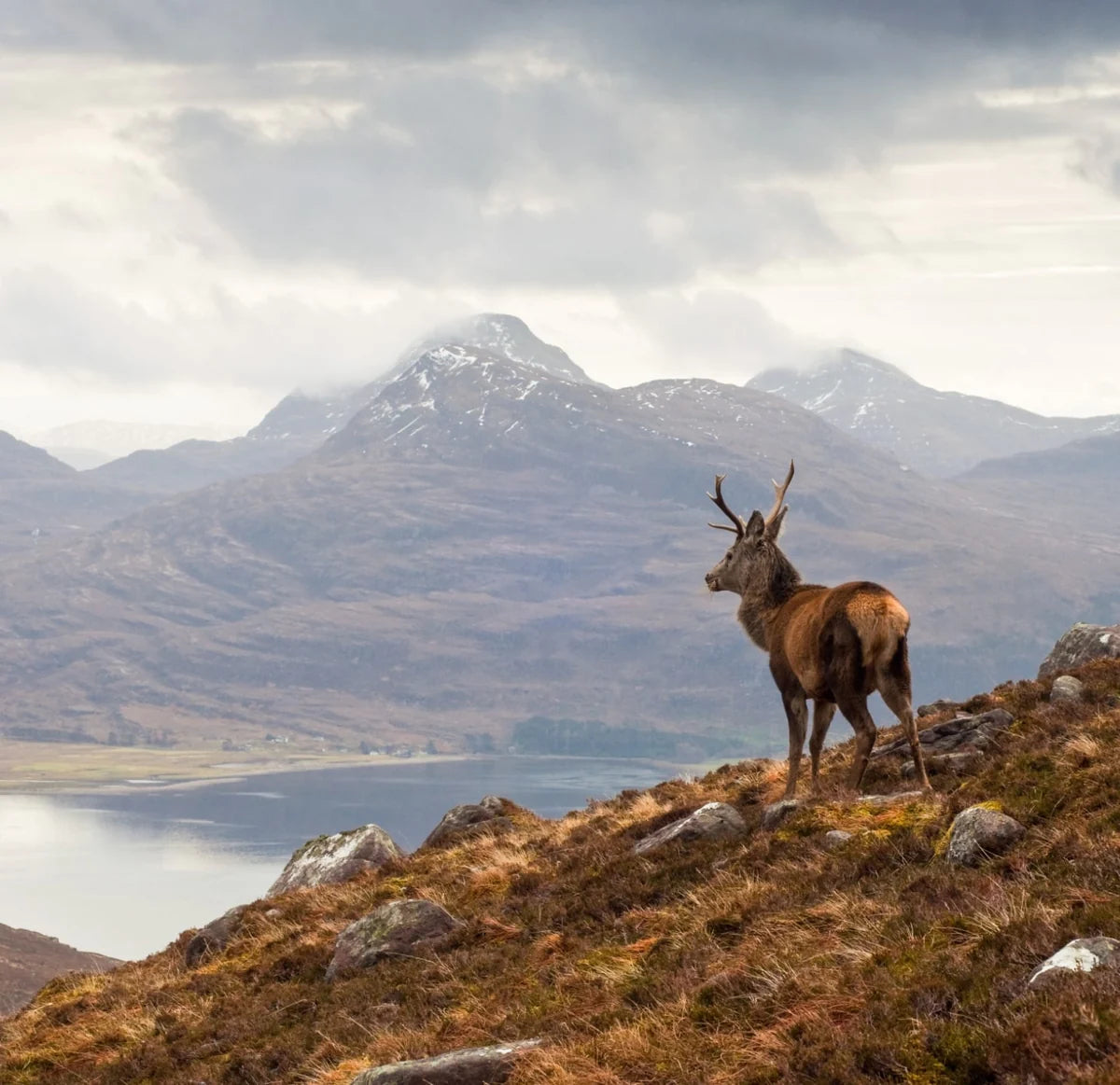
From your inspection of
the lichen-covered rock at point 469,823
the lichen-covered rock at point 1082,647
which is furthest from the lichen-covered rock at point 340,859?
the lichen-covered rock at point 1082,647

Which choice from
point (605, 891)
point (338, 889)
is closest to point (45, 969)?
point (338, 889)

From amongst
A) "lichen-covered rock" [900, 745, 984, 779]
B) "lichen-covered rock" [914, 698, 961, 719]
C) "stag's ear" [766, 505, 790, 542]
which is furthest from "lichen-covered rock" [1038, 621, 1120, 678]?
"lichen-covered rock" [900, 745, 984, 779]

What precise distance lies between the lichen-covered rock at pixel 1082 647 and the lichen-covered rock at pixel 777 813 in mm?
10785

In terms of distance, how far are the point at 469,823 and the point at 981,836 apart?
15.2 metres

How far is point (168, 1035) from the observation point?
1731 centimetres

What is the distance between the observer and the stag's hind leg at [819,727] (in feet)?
60.8

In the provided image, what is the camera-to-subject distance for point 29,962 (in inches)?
4299

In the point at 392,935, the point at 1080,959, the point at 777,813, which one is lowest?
the point at 392,935

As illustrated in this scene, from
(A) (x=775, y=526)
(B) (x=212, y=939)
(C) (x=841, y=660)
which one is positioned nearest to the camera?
(C) (x=841, y=660)

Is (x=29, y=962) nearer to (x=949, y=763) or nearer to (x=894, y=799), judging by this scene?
(x=949, y=763)

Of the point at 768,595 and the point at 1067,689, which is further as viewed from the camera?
the point at 1067,689

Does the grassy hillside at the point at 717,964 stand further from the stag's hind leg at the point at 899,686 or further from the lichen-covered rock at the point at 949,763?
the stag's hind leg at the point at 899,686

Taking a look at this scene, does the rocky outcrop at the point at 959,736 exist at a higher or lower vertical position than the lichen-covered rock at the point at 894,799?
higher

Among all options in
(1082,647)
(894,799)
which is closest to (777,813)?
(894,799)
